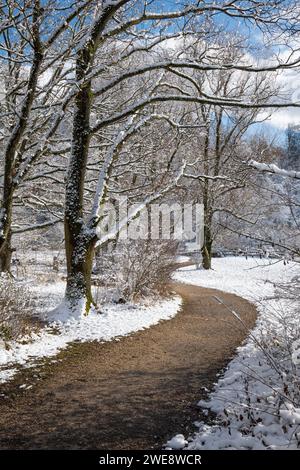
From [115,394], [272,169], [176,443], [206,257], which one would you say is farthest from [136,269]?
[206,257]

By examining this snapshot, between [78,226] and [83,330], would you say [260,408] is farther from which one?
[78,226]

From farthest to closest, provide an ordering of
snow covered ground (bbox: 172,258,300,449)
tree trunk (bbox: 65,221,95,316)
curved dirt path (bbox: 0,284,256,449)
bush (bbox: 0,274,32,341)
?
tree trunk (bbox: 65,221,95,316) < bush (bbox: 0,274,32,341) < curved dirt path (bbox: 0,284,256,449) < snow covered ground (bbox: 172,258,300,449)

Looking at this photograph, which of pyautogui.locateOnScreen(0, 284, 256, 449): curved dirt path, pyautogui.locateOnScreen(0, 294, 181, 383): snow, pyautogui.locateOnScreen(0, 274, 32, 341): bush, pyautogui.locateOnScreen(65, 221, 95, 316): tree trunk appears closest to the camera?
pyautogui.locateOnScreen(0, 284, 256, 449): curved dirt path

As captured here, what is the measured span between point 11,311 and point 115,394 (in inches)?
98.4

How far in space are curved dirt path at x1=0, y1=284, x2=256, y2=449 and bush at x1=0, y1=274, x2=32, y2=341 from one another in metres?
0.81

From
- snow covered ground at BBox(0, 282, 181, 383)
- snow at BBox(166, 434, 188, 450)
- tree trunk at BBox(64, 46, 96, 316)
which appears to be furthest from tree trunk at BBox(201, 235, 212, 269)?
snow at BBox(166, 434, 188, 450)

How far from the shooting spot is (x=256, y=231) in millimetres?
3762

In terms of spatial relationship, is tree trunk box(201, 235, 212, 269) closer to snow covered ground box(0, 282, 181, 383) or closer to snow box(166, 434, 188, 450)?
snow covered ground box(0, 282, 181, 383)

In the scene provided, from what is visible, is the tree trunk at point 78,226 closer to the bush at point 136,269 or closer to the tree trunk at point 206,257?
the bush at point 136,269

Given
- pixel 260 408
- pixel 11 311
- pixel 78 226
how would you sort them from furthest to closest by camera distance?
1. pixel 78 226
2. pixel 11 311
3. pixel 260 408

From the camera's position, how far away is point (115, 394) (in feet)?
15.1

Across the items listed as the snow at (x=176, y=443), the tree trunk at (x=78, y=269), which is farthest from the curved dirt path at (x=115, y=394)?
the tree trunk at (x=78, y=269)

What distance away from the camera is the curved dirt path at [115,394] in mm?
3531

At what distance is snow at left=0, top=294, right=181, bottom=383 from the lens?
5.66 metres
